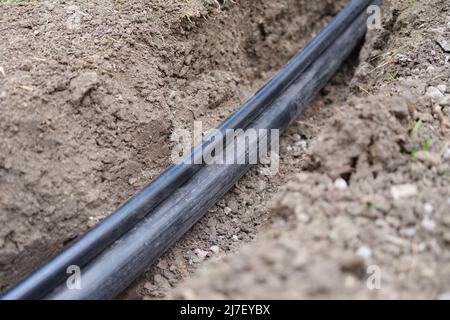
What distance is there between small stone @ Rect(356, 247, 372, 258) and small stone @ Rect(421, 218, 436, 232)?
22cm

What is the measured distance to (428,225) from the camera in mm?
1431

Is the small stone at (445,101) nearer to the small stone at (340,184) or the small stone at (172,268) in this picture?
the small stone at (340,184)

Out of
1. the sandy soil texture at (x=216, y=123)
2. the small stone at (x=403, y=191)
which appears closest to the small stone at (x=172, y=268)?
the sandy soil texture at (x=216, y=123)

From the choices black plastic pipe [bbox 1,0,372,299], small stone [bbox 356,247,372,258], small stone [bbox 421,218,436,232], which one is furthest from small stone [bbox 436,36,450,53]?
small stone [bbox 356,247,372,258]

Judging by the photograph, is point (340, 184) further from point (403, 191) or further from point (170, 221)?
point (170, 221)

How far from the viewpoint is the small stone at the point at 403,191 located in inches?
59.2

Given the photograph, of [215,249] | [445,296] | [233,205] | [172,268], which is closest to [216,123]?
[233,205]

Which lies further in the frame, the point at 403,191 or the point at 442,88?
the point at 442,88

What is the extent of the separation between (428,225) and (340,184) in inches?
12.2

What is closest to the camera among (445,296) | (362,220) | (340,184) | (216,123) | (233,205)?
(445,296)

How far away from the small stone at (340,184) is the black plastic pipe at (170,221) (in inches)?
26.9

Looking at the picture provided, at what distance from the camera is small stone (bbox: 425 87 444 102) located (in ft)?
6.76

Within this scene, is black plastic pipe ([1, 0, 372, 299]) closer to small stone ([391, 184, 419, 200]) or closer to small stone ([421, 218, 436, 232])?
small stone ([391, 184, 419, 200])

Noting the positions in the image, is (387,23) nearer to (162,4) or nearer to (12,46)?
(162,4)
